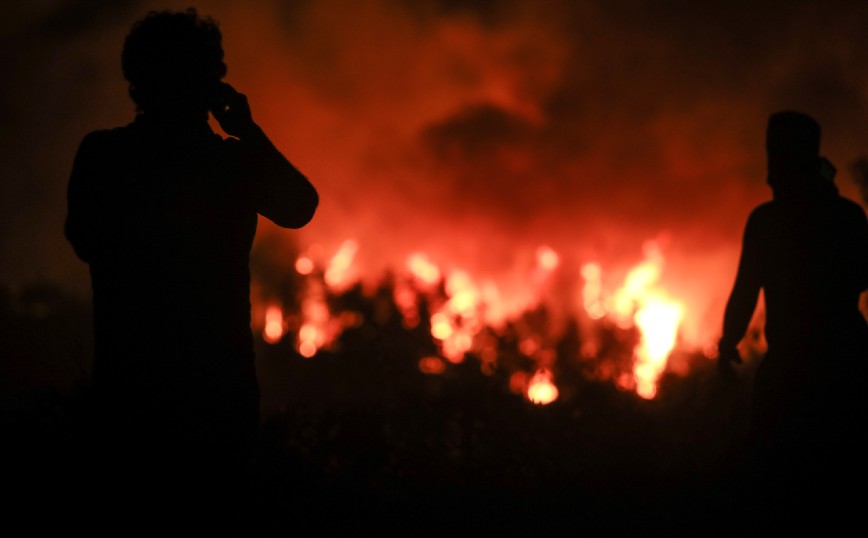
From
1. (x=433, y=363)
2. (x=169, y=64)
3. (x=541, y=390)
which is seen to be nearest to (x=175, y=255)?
(x=169, y=64)

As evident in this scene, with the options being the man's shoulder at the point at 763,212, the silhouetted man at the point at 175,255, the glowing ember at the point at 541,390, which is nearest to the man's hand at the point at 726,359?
the man's shoulder at the point at 763,212

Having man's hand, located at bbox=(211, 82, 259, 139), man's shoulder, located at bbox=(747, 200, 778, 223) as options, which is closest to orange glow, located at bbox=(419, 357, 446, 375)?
man's shoulder, located at bbox=(747, 200, 778, 223)

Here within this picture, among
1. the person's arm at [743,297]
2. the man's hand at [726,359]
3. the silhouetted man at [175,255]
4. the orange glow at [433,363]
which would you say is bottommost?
the silhouetted man at [175,255]

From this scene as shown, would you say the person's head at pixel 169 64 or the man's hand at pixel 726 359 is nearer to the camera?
the person's head at pixel 169 64

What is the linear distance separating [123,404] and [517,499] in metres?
4.40

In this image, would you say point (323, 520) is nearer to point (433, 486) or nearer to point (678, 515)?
point (433, 486)

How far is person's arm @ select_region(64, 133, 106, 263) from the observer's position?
3186mm

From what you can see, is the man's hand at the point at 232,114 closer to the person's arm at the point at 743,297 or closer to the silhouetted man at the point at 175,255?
the silhouetted man at the point at 175,255

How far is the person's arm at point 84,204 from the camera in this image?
3.19 meters

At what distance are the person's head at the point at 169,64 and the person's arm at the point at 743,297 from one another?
141 inches

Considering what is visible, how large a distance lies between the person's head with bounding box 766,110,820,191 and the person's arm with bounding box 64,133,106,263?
4.04 metres

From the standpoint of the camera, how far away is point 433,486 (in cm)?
693

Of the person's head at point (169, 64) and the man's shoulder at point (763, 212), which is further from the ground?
the man's shoulder at point (763, 212)

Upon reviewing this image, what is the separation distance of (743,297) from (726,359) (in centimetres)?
47
